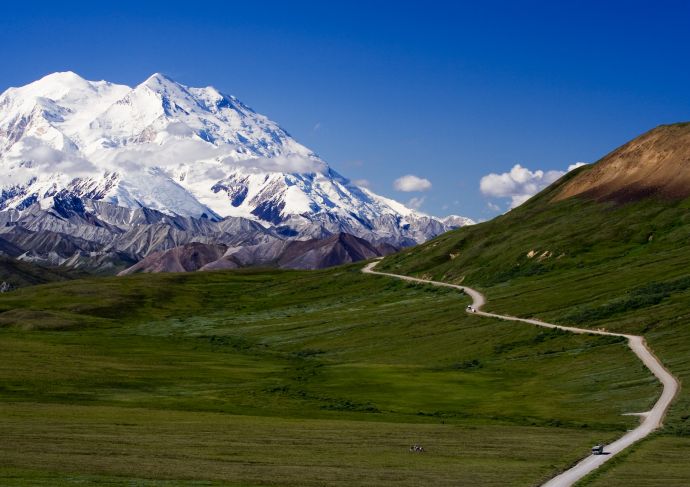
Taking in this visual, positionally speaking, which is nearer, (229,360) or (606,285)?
(229,360)

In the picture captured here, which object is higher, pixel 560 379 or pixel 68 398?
pixel 68 398

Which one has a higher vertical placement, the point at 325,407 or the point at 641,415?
the point at 325,407

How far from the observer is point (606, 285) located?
19900 centimetres

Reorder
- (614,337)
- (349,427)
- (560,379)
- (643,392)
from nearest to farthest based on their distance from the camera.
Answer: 1. (349,427)
2. (643,392)
3. (560,379)
4. (614,337)

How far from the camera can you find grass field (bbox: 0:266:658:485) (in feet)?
208

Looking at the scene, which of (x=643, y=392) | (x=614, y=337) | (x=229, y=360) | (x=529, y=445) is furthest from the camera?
(x=229, y=360)

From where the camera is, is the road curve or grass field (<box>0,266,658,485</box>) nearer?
grass field (<box>0,266,658,485</box>)

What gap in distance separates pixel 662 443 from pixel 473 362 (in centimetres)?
7775

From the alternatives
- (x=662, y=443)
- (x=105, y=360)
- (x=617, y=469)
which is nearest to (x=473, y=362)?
(x=105, y=360)

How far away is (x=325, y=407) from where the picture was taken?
383ft

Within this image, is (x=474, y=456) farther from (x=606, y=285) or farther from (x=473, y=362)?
(x=606, y=285)

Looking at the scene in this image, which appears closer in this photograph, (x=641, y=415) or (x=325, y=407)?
(x=641, y=415)

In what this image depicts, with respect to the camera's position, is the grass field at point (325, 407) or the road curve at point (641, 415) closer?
the grass field at point (325, 407)

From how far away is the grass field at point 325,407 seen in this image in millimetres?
63281
